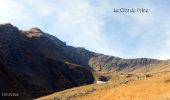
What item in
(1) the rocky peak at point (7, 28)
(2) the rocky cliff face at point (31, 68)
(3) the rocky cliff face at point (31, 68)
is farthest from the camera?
(1) the rocky peak at point (7, 28)

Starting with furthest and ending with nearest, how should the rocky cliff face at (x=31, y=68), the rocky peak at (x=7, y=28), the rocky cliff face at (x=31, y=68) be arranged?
the rocky peak at (x=7, y=28), the rocky cliff face at (x=31, y=68), the rocky cliff face at (x=31, y=68)

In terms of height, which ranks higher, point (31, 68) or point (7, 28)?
point (7, 28)

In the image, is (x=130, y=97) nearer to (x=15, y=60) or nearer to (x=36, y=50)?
(x=15, y=60)

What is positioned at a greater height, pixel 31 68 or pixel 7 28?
pixel 7 28

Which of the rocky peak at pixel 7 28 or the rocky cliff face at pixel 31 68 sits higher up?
the rocky peak at pixel 7 28

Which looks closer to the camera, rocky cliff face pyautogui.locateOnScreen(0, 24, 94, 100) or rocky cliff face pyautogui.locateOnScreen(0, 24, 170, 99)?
rocky cliff face pyautogui.locateOnScreen(0, 24, 94, 100)

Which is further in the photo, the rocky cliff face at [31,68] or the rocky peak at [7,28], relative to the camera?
the rocky peak at [7,28]

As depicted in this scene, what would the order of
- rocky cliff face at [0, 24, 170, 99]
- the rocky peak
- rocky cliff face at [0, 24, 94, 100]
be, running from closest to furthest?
rocky cliff face at [0, 24, 94, 100] < rocky cliff face at [0, 24, 170, 99] < the rocky peak

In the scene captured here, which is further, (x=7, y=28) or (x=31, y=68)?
(x=7, y=28)

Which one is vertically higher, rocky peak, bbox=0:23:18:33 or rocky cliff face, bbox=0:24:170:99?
rocky peak, bbox=0:23:18:33

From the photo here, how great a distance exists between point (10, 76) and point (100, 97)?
83.5 meters

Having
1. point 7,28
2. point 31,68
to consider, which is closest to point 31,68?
point 31,68

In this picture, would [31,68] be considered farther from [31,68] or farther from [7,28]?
[7,28]

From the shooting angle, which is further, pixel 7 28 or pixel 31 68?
pixel 7 28
